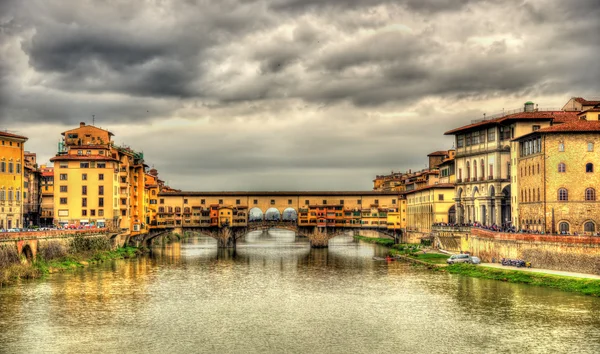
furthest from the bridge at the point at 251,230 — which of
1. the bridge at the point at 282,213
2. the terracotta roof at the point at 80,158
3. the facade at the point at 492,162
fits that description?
the facade at the point at 492,162

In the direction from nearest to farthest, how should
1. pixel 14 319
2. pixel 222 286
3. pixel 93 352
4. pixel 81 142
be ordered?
pixel 93 352 < pixel 14 319 < pixel 222 286 < pixel 81 142

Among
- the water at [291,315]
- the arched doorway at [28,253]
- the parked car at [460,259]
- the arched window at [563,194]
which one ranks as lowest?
the water at [291,315]

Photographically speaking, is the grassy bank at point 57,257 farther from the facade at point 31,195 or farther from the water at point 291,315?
the facade at point 31,195

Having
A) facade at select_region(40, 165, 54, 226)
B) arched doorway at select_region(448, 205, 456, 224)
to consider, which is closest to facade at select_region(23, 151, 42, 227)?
facade at select_region(40, 165, 54, 226)

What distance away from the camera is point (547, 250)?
199 ft

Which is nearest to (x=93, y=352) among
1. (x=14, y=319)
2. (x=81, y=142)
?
(x=14, y=319)

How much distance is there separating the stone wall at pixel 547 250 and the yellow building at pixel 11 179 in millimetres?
55407

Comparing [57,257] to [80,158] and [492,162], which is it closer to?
[80,158]

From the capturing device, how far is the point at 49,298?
5134 centimetres

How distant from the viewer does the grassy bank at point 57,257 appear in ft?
201

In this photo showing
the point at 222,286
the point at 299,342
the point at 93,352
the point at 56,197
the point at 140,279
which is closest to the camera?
the point at 93,352

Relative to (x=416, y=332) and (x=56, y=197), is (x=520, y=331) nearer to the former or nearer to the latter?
(x=416, y=332)

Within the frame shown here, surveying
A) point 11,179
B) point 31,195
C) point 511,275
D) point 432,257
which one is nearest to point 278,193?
point 31,195

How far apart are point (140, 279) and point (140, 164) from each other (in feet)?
170
